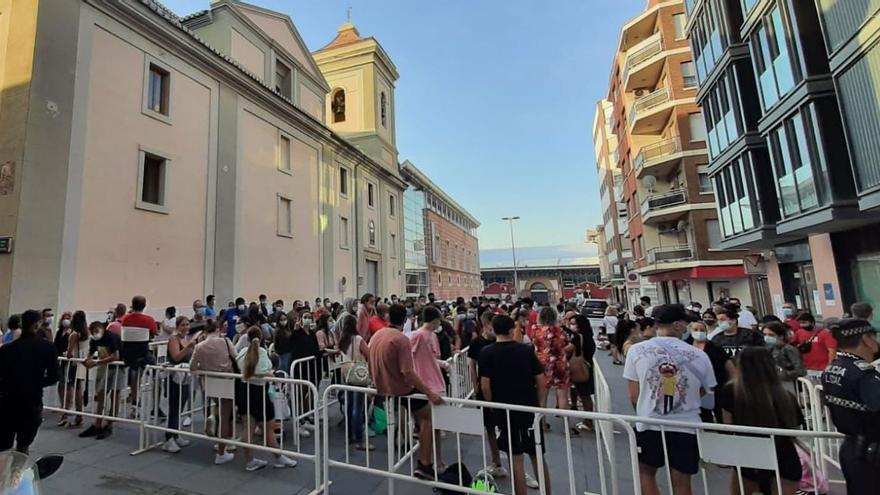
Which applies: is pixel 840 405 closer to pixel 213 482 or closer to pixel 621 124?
pixel 213 482

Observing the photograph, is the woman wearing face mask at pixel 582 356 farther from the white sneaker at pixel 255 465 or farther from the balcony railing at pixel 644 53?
the balcony railing at pixel 644 53

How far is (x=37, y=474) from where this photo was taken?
1.83m

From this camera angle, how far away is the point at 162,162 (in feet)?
41.5

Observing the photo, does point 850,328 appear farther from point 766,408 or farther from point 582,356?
point 582,356

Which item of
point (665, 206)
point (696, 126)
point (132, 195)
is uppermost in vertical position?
point (696, 126)

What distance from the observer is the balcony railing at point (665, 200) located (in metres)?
21.5

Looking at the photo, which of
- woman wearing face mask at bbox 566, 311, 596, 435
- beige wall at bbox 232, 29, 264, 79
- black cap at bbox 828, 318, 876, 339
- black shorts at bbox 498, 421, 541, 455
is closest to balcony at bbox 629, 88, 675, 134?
woman wearing face mask at bbox 566, 311, 596, 435

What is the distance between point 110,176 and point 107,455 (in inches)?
338

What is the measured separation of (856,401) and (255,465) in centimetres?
546

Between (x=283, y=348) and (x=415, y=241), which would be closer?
(x=283, y=348)

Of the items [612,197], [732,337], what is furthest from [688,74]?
[732,337]

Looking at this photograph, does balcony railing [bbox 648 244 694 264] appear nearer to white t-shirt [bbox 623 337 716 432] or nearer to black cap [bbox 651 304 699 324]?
black cap [bbox 651 304 699 324]

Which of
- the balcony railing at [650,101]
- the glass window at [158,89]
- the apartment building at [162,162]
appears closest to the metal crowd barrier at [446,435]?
the apartment building at [162,162]

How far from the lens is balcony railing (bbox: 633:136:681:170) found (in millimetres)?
21641
